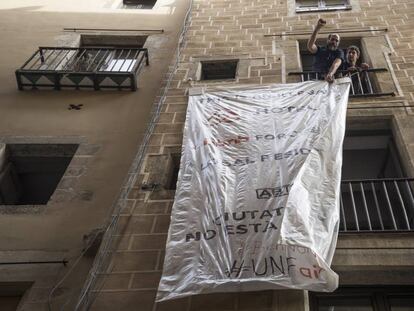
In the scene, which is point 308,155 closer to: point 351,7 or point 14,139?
point 14,139

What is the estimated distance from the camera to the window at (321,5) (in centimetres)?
1041

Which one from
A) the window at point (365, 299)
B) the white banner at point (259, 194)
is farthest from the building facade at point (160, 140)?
the white banner at point (259, 194)

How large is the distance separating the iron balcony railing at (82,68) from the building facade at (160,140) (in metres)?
0.10

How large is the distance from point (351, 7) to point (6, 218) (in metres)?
7.38

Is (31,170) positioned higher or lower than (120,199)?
higher

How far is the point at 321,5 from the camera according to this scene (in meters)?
10.7

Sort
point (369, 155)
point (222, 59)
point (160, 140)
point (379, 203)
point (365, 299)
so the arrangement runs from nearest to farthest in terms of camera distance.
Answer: point (365, 299) → point (379, 203) → point (160, 140) → point (369, 155) → point (222, 59)

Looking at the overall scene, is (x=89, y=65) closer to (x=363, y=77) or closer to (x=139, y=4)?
(x=139, y=4)

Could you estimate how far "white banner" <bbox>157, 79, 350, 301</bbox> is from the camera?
454cm

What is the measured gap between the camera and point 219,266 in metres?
4.66

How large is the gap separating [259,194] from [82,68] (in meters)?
5.54

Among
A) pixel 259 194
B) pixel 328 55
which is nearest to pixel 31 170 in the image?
pixel 259 194

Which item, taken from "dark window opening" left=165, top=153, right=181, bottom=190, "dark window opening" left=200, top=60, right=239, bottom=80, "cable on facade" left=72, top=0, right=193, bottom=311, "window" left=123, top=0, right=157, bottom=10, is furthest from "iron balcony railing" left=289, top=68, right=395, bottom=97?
"window" left=123, top=0, right=157, bottom=10

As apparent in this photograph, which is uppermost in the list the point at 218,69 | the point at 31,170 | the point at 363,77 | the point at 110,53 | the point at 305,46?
the point at 110,53
